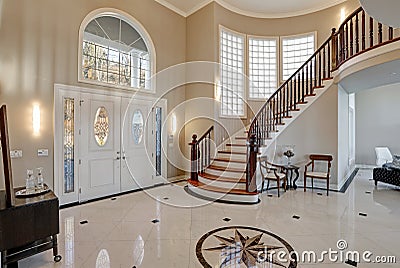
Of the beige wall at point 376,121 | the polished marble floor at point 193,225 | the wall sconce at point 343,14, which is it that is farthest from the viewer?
the beige wall at point 376,121

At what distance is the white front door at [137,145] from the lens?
587 cm

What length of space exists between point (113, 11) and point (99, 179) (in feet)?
12.8

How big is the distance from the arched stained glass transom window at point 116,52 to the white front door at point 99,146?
0.52 meters

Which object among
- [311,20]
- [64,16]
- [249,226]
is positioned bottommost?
[249,226]

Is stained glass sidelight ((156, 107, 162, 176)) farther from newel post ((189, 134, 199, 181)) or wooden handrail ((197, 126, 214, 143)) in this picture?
wooden handrail ((197, 126, 214, 143))

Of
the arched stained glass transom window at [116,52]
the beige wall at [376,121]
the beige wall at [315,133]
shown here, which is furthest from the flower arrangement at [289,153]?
the beige wall at [376,121]

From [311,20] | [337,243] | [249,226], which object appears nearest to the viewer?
[337,243]

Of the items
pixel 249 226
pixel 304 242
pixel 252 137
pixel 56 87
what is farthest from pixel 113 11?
pixel 304 242

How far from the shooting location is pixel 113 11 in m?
5.59

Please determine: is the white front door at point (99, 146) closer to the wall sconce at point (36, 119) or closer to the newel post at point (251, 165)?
the wall sconce at point (36, 119)

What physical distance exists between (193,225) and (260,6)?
6.72 meters

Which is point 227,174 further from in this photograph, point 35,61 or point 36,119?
point 35,61

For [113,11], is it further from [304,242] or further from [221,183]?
[304,242]

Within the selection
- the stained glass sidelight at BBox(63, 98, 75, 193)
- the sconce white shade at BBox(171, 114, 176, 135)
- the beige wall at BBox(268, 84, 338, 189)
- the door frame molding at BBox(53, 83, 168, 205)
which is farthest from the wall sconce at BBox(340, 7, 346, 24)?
the stained glass sidelight at BBox(63, 98, 75, 193)
